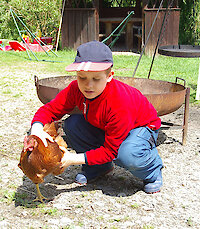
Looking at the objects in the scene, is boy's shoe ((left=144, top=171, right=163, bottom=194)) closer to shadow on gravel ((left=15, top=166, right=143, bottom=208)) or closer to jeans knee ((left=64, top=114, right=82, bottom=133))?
shadow on gravel ((left=15, top=166, right=143, bottom=208))

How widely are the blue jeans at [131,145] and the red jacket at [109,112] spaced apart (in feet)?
0.20

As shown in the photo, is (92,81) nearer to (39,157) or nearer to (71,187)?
(39,157)

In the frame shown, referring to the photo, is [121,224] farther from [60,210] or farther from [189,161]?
[189,161]

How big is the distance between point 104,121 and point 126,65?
22.2ft

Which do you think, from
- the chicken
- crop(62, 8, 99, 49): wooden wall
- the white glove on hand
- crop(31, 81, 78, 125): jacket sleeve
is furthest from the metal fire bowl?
crop(62, 8, 99, 49): wooden wall

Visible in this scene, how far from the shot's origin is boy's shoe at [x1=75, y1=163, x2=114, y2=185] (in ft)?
9.07

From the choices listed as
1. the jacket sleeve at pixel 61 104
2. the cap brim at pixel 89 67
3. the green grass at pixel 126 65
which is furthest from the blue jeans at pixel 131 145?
the green grass at pixel 126 65

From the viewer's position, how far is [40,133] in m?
2.27

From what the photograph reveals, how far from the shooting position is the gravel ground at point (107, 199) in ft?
7.39

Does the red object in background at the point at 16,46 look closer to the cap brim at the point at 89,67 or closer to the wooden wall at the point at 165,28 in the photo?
the wooden wall at the point at 165,28

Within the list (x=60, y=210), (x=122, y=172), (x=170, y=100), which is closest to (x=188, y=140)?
(x=170, y=100)

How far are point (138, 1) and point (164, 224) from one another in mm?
13003

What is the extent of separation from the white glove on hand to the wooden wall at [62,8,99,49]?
358 inches

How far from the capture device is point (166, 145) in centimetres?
369
